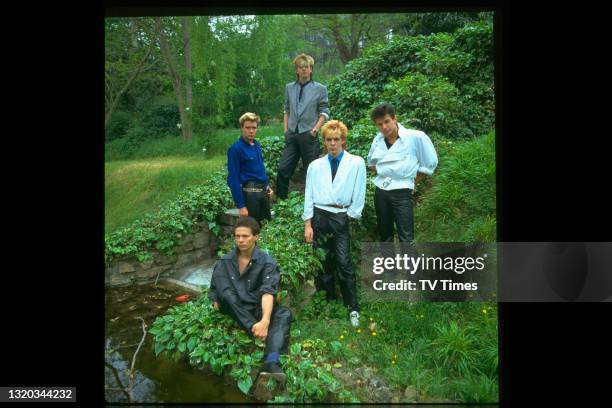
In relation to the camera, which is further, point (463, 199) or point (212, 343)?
point (463, 199)

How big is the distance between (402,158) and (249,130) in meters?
0.95

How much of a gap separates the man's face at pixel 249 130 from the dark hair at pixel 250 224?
486mm

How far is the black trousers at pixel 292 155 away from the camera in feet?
11.2

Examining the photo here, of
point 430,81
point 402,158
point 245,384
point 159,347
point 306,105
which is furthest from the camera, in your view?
point 430,81

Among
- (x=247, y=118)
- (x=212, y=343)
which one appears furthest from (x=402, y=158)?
(x=212, y=343)

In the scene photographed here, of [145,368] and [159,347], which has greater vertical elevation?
[159,347]

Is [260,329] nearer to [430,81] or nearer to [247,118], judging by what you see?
[247,118]

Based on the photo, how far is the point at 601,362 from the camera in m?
3.30

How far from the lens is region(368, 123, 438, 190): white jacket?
3.29 meters

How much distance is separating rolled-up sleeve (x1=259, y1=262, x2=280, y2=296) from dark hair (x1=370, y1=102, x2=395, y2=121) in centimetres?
110

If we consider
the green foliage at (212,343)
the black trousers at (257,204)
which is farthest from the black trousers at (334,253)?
the green foliage at (212,343)

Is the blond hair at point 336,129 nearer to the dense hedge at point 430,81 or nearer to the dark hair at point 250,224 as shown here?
the dense hedge at point 430,81

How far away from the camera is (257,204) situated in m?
3.37
